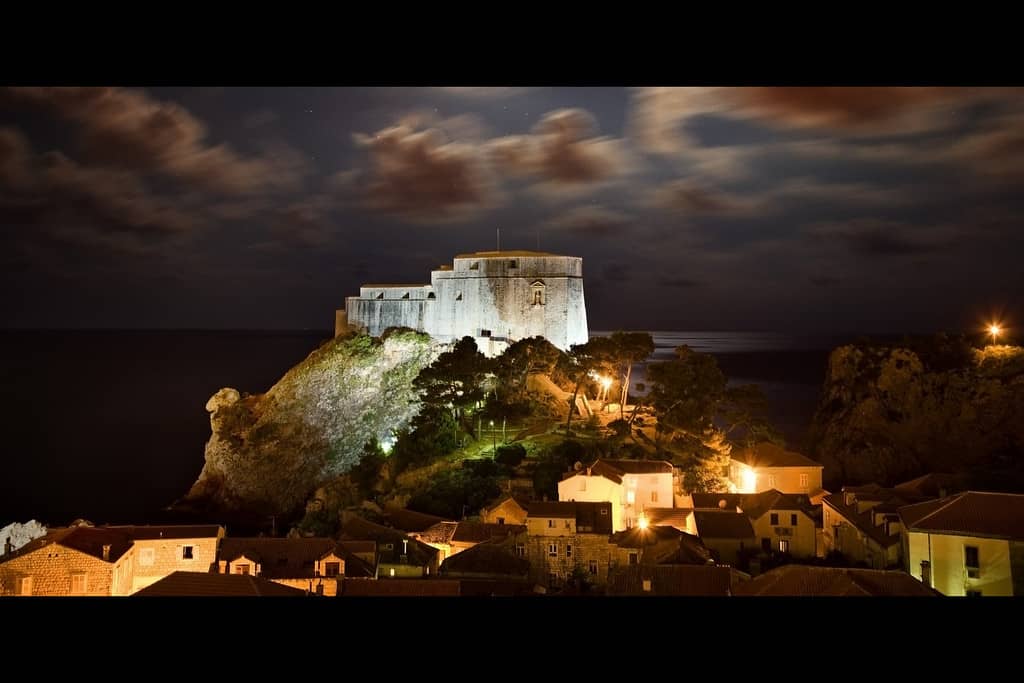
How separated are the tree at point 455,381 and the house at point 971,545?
13396 millimetres

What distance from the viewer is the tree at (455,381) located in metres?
24.7

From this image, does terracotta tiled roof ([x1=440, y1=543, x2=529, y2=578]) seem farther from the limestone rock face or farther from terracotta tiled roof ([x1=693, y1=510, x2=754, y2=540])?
the limestone rock face

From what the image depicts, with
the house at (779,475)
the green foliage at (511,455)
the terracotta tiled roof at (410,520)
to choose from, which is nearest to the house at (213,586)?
the terracotta tiled roof at (410,520)

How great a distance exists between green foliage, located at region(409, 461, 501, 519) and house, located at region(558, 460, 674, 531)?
7.00ft

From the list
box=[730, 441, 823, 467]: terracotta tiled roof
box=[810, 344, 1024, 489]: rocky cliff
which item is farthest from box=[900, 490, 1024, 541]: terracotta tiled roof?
box=[810, 344, 1024, 489]: rocky cliff

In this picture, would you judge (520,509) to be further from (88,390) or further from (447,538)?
(88,390)

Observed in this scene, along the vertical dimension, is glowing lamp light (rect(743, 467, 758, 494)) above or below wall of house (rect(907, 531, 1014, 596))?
above

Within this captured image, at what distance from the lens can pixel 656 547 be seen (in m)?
14.4

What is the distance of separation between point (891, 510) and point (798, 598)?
10691 mm

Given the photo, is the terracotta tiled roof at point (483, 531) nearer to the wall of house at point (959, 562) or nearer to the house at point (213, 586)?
the house at point (213, 586)

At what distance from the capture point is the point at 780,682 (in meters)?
5.47

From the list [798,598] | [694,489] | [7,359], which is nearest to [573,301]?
[694,489]

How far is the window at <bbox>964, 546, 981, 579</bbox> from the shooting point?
12484mm

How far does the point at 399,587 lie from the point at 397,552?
3338 millimetres
